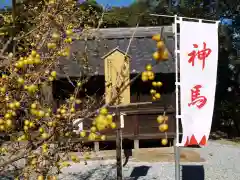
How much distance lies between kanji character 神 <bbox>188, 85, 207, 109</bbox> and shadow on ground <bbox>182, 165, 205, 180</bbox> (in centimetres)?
253

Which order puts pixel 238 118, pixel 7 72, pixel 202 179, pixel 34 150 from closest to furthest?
pixel 34 150
pixel 7 72
pixel 202 179
pixel 238 118

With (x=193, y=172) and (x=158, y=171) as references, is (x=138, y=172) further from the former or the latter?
(x=193, y=172)

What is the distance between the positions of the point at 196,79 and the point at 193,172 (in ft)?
10.1

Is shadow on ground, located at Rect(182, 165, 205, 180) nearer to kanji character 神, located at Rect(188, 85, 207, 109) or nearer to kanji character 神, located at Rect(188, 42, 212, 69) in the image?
kanji character 神, located at Rect(188, 85, 207, 109)

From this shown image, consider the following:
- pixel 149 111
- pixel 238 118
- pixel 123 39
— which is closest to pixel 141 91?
pixel 149 111

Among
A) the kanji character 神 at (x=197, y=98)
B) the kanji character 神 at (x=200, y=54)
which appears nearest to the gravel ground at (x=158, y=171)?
the kanji character 神 at (x=197, y=98)

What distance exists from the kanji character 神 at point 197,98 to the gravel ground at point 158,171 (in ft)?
8.29

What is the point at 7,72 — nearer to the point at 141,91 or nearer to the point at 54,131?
the point at 54,131

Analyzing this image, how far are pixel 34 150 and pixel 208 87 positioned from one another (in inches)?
123

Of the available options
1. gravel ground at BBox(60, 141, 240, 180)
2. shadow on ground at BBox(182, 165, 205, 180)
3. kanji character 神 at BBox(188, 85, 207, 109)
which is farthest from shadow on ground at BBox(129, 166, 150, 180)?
kanji character 神 at BBox(188, 85, 207, 109)

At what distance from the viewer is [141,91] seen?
28.6ft

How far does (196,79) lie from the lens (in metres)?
4.43

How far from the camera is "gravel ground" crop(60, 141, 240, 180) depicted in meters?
6.68

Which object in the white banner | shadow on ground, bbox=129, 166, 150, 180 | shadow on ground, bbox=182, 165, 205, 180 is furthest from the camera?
shadow on ground, bbox=129, 166, 150, 180
